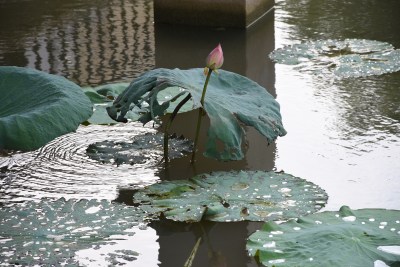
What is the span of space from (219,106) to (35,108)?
64 centimetres

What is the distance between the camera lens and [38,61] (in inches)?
209

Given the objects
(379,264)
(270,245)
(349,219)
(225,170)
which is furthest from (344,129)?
(379,264)

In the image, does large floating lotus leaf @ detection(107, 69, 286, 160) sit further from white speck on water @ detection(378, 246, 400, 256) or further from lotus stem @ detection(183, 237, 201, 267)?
white speck on water @ detection(378, 246, 400, 256)

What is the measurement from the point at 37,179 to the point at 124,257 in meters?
0.82

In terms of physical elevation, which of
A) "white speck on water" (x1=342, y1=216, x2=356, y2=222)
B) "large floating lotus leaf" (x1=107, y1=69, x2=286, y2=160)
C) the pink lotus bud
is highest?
the pink lotus bud

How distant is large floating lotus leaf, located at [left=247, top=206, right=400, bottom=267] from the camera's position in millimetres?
2646

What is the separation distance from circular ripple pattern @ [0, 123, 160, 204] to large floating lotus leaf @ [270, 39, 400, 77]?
1437mm

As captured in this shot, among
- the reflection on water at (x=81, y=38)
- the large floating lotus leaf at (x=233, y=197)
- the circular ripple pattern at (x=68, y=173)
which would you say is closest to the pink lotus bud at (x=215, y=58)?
the large floating lotus leaf at (x=233, y=197)

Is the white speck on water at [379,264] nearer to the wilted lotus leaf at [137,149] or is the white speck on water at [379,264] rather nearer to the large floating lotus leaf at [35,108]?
the large floating lotus leaf at [35,108]

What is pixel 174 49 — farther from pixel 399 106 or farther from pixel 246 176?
pixel 246 176

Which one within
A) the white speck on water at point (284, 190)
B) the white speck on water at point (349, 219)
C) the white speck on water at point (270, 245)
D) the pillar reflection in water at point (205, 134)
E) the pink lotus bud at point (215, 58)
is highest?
the pink lotus bud at point (215, 58)

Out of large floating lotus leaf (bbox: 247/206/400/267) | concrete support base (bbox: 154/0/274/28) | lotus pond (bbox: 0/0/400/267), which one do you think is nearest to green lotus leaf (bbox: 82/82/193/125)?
lotus pond (bbox: 0/0/400/267)

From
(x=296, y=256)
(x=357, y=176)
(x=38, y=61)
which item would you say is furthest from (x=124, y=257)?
(x=38, y=61)

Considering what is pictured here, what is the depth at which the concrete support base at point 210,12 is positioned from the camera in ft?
19.7
